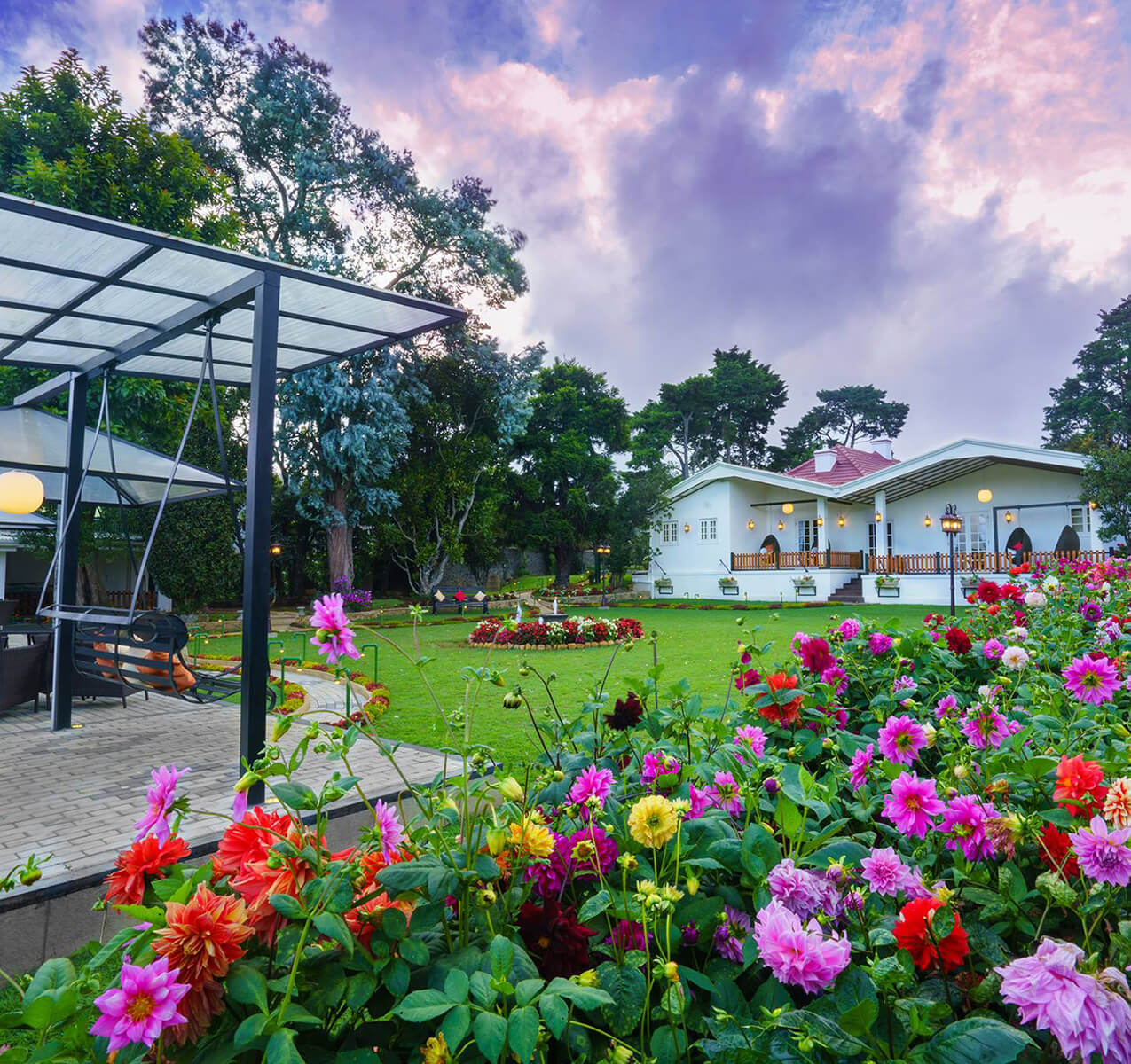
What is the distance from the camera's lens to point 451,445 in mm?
21062

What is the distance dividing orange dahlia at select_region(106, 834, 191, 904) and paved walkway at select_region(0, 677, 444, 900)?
2046 millimetres

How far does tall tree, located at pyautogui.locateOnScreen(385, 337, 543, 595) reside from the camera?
20156 millimetres

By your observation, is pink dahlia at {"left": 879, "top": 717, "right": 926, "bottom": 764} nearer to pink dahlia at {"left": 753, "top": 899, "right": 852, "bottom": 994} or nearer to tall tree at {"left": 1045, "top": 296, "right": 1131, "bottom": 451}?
pink dahlia at {"left": 753, "top": 899, "right": 852, "bottom": 994}

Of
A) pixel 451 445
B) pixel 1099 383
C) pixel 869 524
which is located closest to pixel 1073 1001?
pixel 451 445

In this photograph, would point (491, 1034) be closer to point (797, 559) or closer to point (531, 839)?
point (531, 839)

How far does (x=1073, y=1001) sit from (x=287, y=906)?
79cm

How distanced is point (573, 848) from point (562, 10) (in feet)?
43.5

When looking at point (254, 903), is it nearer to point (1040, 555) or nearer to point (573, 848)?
point (573, 848)

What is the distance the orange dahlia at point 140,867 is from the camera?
0.87m

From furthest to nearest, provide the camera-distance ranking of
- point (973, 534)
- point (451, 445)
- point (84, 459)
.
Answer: point (973, 534) → point (451, 445) → point (84, 459)

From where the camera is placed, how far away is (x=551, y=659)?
998 centimetres

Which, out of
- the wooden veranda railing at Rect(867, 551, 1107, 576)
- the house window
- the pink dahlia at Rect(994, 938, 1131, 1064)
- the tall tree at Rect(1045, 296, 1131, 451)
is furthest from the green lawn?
the tall tree at Rect(1045, 296, 1131, 451)

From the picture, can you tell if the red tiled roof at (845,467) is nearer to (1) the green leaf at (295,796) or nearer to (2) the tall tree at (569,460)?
(2) the tall tree at (569,460)

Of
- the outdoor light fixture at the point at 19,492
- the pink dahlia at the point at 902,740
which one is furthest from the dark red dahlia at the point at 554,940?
the outdoor light fixture at the point at 19,492
